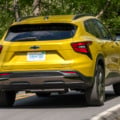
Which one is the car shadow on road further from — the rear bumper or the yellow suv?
the rear bumper

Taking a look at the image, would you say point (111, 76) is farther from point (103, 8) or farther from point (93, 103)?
point (103, 8)

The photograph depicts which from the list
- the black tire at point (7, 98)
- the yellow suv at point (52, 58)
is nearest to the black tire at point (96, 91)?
the yellow suv at point (52, 58)

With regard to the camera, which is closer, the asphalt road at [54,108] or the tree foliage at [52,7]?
the asphalt road at [54,108]

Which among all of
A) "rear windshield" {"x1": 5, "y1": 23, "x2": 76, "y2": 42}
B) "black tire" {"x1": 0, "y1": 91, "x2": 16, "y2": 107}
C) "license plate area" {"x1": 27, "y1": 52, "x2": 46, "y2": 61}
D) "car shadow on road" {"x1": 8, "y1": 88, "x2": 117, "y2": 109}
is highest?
"rear windshield" {"x1": 5, "y1": 23, "x2": 76, "y2": 42}

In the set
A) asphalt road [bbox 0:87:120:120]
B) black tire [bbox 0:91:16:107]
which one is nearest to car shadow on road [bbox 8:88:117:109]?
asphalt road [bbox 0:87:120:120]

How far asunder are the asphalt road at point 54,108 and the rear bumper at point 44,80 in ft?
1.52

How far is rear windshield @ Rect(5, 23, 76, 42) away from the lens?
11.2 metres

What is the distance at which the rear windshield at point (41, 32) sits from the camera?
11.2 meters

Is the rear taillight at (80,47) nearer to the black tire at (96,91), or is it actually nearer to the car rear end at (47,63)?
the car rear end at (47,63)

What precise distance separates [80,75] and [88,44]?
614 mm

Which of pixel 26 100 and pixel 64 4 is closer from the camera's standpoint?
pixel 26 100

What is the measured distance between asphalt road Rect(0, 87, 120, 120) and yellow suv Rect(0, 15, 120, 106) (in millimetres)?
379

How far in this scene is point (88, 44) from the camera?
36.2 feet

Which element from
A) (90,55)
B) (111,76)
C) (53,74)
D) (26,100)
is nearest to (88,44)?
(90,55)
